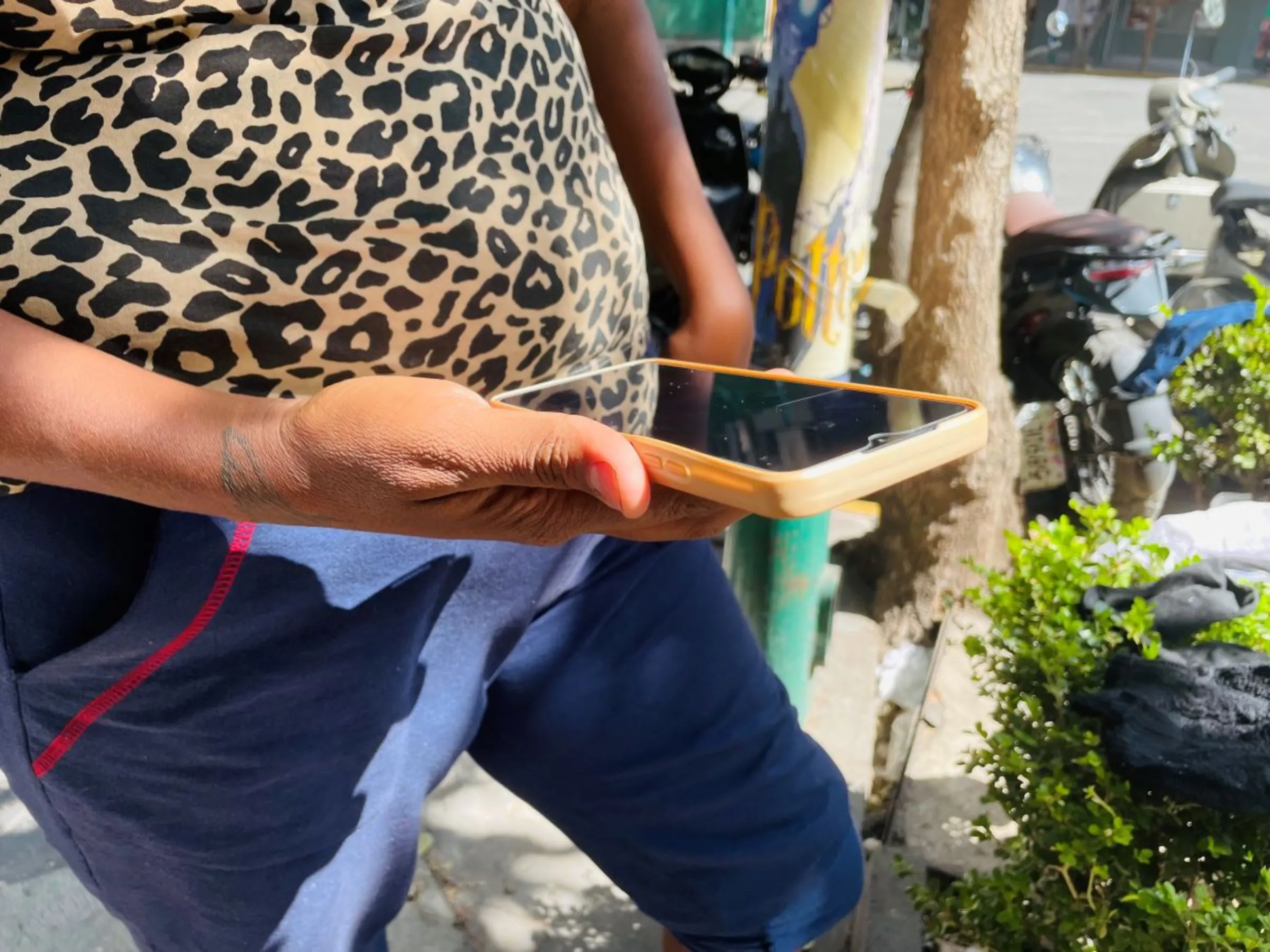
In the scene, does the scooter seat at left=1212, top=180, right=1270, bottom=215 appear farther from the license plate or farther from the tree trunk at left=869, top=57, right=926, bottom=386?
the tree trunk at left=869, top=57, right=926, bottom=386

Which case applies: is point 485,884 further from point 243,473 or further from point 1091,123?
point 1091,123

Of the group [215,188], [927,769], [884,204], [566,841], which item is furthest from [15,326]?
[884,204]

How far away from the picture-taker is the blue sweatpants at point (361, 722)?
94cm

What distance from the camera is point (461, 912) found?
215 centimetres

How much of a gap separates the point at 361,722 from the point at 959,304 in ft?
7.79

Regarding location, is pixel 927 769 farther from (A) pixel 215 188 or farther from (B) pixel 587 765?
(A) pixel 215 188

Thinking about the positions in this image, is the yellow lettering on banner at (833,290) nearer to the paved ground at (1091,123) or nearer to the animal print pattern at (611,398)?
the animal print pattern at (611,398)

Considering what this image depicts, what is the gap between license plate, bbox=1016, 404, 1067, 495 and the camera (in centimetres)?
348

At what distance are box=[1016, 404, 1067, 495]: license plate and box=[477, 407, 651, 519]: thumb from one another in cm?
298

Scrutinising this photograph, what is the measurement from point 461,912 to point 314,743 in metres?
1.28

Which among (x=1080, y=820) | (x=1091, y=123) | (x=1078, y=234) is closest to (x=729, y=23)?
(x=1091, y=123)

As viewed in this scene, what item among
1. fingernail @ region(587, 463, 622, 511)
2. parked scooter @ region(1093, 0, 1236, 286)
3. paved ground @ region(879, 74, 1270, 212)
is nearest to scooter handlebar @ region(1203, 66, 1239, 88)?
parked scooter @ region(1093, 0, 1236, 286)

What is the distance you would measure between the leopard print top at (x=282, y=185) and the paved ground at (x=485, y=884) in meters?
1.48

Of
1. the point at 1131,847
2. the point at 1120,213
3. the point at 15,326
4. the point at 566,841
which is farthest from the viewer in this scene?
the point at 1120,213
